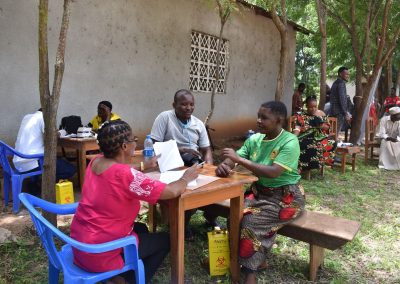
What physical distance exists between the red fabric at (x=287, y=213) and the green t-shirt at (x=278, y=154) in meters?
0.20

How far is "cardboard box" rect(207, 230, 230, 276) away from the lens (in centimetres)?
291

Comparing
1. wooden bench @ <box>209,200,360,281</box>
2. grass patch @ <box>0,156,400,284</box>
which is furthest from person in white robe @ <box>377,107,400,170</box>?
wooden bench @ <box>209,200,360,281</box>

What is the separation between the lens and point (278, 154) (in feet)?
9.37

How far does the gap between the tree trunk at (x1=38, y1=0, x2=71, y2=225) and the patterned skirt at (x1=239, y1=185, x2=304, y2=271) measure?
169cm

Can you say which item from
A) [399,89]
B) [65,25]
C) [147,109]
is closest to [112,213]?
[65,25]

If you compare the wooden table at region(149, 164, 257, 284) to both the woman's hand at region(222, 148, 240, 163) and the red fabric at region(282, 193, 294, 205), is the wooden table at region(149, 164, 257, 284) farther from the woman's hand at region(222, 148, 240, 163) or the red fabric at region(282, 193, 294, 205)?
the red fabric at region(282, 193, 294, 205)

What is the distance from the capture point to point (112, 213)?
2.13 metres

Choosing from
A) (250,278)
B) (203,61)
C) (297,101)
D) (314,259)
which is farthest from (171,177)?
(297,101)

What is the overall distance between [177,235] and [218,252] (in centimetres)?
61

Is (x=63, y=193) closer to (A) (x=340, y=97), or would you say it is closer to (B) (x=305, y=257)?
(B) (x=305, y=257)

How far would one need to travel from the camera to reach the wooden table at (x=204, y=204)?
2.44 meters

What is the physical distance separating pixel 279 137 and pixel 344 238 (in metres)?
0.89

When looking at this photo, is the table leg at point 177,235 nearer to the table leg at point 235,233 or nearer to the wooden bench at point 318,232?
the table leg at point 235,233

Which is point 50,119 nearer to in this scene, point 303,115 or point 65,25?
point 65,25
